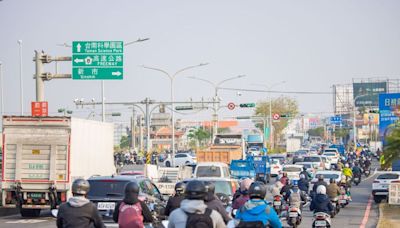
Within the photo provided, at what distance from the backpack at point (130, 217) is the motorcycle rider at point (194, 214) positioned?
2631mm

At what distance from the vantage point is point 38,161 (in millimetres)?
29375

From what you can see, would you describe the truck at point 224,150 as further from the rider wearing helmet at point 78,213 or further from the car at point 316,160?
the rider wearing helmet at point 78,213

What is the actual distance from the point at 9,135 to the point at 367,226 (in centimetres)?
1099

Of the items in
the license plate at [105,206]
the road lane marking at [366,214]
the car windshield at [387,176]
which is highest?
the license plate at [105,206]

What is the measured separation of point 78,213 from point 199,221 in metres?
1.71

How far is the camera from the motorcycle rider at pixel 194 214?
9.72 meters

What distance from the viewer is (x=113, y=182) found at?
20.2 meters

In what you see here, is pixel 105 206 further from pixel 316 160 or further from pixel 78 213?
pixel 316 160

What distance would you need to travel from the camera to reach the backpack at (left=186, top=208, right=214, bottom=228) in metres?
9.68

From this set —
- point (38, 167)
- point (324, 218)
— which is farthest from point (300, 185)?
point (324, 218)

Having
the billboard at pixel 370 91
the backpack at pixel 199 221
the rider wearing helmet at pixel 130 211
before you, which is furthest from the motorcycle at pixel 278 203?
the billboard at pixel 370 91

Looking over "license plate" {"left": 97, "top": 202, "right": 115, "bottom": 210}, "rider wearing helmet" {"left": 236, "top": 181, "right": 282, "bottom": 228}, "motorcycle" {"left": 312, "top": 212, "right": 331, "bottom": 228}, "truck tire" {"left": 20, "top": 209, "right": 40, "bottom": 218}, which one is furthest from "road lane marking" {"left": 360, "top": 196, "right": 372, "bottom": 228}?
"rider wearing helmet" {"left": 236, "top": 181, "right": 282, "bottom": 228}

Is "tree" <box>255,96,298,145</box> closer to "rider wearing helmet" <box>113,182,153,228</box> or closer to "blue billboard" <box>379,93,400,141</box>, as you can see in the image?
"blue billboard" <box>379,93,400,141</box>

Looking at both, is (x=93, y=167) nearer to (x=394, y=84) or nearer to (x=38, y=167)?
(x=38, y=167)
